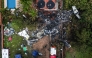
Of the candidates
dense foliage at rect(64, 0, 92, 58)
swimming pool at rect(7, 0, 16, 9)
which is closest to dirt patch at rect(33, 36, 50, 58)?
dense foliage at rect(64, 0, 92, 58)

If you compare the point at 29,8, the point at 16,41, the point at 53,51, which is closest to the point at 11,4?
the point at 29,8

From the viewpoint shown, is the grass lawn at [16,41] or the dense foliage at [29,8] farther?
the grass lawn at [16,41]

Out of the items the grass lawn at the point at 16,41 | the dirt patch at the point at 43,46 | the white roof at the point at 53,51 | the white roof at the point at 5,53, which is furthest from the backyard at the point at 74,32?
the white roof at the point at 53,51

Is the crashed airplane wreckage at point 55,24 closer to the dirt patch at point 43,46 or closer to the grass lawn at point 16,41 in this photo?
the dirt patch at point 43,46

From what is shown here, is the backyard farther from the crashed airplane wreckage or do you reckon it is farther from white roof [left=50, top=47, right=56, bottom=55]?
white roof [left=50, top=47, right=56, bottom=55]

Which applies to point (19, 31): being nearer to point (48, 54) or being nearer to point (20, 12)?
point (20, 12)

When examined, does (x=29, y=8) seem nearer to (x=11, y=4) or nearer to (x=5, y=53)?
(x=11, y=4)

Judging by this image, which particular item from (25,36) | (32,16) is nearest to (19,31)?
(25,36)

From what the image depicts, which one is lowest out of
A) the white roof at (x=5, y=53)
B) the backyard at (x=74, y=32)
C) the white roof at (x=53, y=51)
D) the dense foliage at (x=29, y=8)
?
the white roof at (x=5, y=53)
